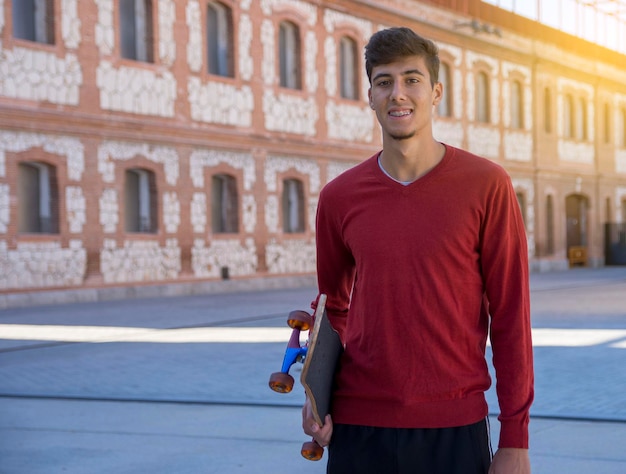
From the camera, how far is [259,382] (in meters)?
9.86

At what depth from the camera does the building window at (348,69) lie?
3073cm

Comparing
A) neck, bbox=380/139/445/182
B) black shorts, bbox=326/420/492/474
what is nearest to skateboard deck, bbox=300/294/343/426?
black shorts, bbox=326/420/492/474

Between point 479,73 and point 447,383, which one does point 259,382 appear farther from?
point 479,73

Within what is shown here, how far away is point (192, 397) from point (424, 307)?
6437 millimetres

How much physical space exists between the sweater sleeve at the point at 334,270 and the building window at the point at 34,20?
19.9m

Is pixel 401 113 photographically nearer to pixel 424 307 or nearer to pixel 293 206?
pixel 424 307

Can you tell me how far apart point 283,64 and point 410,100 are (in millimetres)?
26140

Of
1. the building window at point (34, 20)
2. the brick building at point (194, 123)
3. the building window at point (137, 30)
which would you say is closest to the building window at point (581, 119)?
the brick building at point (194, 123)

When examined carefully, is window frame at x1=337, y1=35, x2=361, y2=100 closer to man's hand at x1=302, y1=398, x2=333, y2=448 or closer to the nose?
the nose

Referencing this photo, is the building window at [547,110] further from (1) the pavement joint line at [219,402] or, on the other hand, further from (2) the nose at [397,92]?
(2) the nose at [397,92]

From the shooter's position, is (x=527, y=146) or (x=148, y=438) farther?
(x=527, y=146)

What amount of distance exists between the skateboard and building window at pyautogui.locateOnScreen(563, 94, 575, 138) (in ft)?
131

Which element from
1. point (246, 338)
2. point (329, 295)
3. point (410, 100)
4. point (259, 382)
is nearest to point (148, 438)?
point (259, 382)

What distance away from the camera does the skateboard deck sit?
8.83 feet
